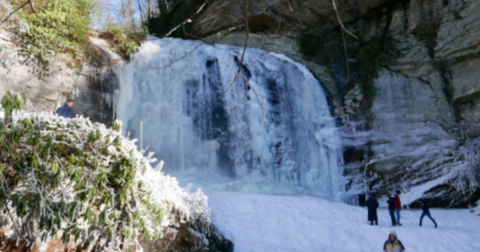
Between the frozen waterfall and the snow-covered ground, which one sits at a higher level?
the frozen waterfall

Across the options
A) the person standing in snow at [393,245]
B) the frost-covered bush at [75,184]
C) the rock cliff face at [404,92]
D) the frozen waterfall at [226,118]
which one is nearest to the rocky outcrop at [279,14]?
the rock cliff face at [404,92]

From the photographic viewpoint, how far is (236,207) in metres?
9.30

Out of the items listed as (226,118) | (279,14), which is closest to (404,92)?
(279,14)

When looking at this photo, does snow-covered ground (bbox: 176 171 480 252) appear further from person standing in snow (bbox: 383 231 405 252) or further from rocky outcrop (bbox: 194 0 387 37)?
rocky outcrop (bbox: 194 0 387 37)

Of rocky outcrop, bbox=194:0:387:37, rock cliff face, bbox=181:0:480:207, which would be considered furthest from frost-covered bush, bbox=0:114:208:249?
rocky outcrop, bbox=194:0:387:37

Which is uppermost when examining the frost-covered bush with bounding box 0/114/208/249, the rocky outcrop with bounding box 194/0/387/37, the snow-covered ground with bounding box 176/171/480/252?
the rocky outcrop with bounding box 194/0/387/37

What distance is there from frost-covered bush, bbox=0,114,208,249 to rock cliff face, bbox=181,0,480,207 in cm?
1015

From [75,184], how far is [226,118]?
33.7 ft

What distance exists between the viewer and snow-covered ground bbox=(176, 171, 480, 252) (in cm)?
770

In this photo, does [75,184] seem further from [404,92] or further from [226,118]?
[404,92]

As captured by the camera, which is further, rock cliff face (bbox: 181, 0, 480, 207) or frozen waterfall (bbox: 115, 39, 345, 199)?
rock cliff face (bbox: 181, 0, 480, 207)

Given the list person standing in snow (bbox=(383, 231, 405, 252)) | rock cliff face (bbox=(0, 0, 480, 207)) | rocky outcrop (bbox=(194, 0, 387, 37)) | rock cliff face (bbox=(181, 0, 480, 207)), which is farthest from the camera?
rocky outcrop (bbox=(194, 0, 387, 37))

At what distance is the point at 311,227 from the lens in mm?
8750

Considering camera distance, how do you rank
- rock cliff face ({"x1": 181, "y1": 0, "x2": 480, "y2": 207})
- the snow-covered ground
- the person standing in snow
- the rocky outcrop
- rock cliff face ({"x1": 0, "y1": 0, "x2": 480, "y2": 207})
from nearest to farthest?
the person standing in snow < the snow-covered ground < rock cliff face ({"x1": 0, "y1": 0, "x2": 480, "y2": 207}) < rock cliff face ({"x1": 181, "y1": 0, "x2": 480, "y2": 207}) < the rocky outcrop
